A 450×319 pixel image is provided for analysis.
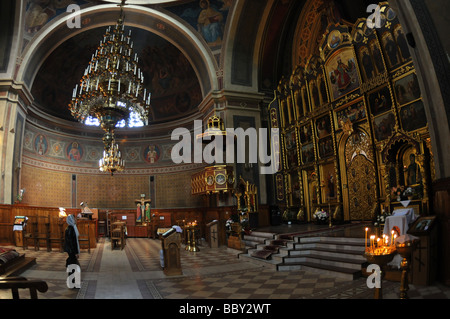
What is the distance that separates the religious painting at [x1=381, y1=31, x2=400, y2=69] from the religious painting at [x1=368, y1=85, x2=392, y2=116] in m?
0.79

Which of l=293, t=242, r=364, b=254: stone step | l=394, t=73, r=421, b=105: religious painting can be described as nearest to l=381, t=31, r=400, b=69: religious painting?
l=394, t=73, r=421, b=105: religious painting

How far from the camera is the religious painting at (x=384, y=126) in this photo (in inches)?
422

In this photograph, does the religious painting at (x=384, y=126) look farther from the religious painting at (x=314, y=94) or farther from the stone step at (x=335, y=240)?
the stone step at (x=335, y=240)

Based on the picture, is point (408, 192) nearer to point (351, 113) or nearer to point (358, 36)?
point (351, 113)

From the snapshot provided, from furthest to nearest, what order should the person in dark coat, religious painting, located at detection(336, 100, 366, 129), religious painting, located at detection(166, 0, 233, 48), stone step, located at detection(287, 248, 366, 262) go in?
religious painting, located at detection(166, 0, 233, 48) → religious painting, located at detection(336, 100, 366, 129) → stone step, located at detection(287, 248, 366, 262) → the person in dark coat

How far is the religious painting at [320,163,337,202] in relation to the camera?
44.0 feet

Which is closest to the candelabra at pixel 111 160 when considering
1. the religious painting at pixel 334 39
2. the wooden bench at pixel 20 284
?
the religious painting at pixel 334 39

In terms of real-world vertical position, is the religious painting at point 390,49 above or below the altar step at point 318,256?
above

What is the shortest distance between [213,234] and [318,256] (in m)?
6.03

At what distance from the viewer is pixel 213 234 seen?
13711 millimetres

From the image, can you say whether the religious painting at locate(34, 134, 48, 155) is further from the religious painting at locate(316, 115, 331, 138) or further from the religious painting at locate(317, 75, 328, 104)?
the religious painting at locate(317, 75, 328, 104)

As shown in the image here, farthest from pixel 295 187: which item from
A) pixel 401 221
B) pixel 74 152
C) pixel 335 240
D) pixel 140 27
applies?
pixel 74 152

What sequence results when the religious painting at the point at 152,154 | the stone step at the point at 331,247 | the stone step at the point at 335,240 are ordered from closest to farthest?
the stone step at the point at 331,247, the stone step at the point at 335,240, the religious painting at the point at 152,154

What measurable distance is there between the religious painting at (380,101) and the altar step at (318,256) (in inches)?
195
